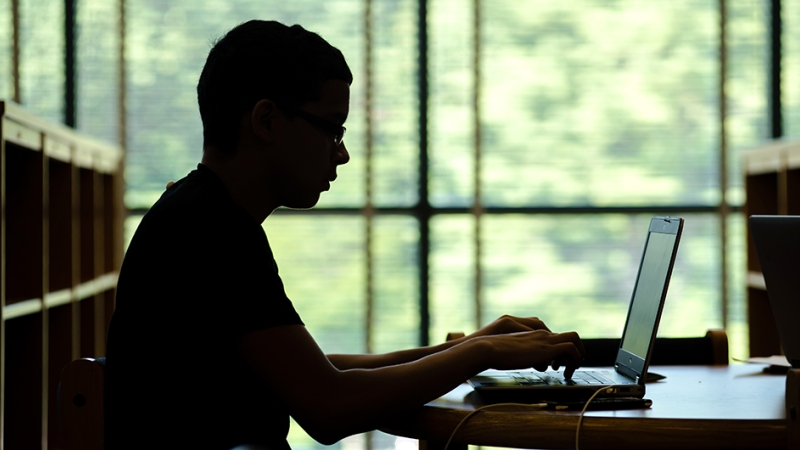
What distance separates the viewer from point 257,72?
1.35 m

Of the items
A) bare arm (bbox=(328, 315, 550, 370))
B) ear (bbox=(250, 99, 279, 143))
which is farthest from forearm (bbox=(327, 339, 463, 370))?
ear (bbox=(250, 99, 279, 143))

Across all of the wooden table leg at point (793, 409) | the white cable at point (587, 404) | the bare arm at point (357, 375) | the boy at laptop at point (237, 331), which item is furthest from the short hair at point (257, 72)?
the wooden table leg at point (793, 409)

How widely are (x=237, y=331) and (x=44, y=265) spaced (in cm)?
185

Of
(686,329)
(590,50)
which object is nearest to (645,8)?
(590,50)

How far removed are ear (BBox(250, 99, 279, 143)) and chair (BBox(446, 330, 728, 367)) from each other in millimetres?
962

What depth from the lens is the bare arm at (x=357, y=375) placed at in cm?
120

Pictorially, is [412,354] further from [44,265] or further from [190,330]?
[44,265]

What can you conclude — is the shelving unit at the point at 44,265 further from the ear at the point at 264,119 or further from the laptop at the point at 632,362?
the laptop at the point at 632,362

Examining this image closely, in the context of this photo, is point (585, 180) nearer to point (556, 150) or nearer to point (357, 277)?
point (556, 150)

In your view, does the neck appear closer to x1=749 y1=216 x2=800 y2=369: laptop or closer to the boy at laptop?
the boy at laptop

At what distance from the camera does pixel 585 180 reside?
4.01 m

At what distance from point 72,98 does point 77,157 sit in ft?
2.75

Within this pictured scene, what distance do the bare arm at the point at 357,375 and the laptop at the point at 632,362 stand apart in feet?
0.22

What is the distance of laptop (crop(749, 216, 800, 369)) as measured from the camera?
1.56m
